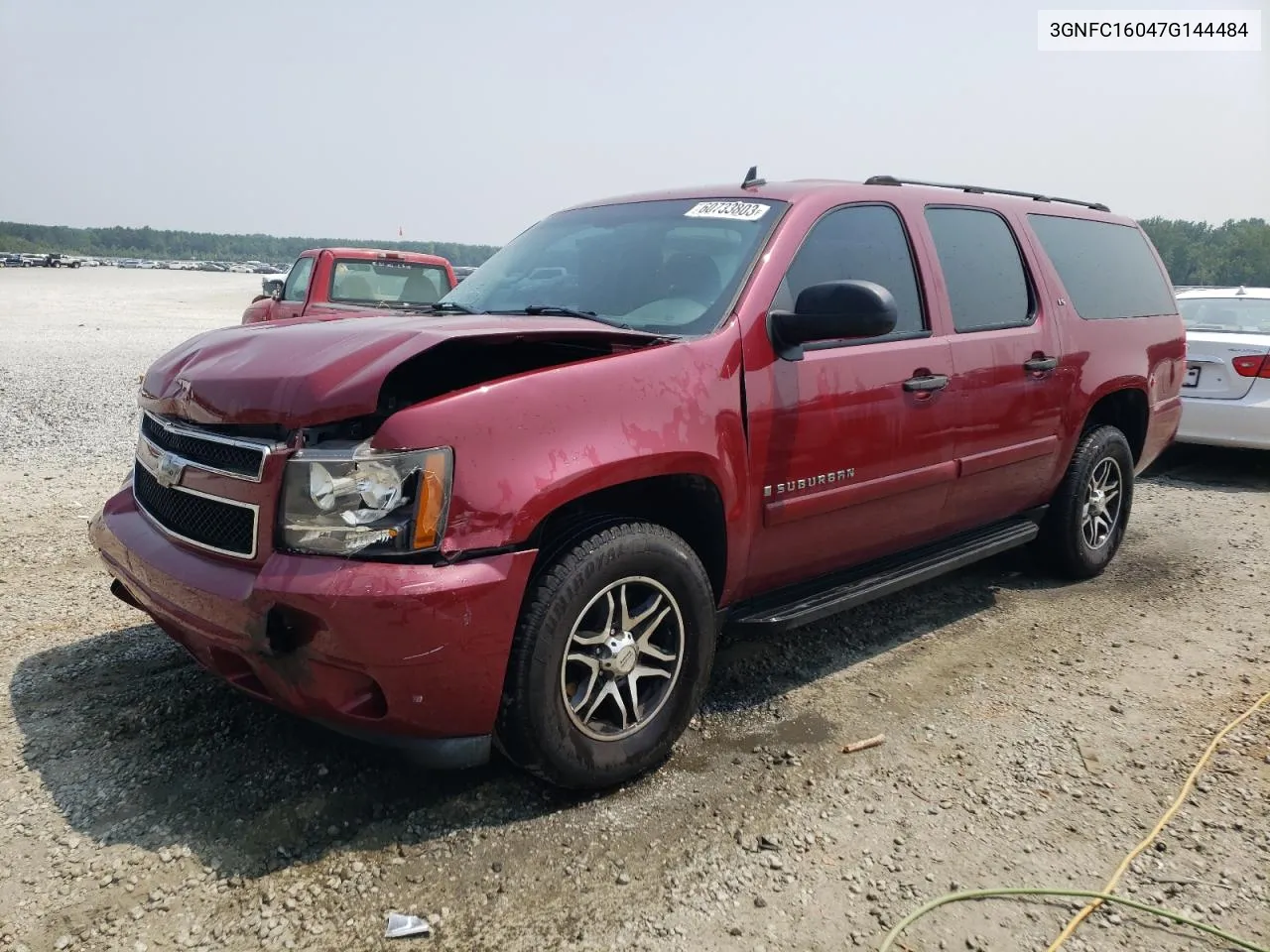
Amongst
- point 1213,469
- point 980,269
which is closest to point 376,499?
point 980,269

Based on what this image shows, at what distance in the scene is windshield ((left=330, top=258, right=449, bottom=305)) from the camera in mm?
10453

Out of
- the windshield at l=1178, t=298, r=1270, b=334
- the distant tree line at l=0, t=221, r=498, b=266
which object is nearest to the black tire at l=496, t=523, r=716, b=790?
the windshield at l=1178, t=298, r=1270, b=334

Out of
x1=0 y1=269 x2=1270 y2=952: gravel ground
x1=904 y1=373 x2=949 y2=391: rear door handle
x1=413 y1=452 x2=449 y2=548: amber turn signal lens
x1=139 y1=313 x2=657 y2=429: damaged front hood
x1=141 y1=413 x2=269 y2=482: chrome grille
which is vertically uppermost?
x1=139 y1=313 x2=657 y2=429: damaged front hood

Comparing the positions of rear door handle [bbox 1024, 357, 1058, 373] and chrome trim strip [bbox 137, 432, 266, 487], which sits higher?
rear door handle [bbox 1024, 357, 1058, 373]

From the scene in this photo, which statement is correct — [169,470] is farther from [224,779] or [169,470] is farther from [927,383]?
[927,383]

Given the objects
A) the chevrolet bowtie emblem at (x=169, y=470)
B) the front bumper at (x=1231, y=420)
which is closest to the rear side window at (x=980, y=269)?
the chevrolet bowtie emblem at (x=169, y=470)

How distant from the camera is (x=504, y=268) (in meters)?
3.95

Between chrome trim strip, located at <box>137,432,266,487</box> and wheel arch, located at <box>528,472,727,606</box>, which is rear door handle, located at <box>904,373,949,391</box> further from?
chrome trim strip, located at <box>137,432,266,487</box>

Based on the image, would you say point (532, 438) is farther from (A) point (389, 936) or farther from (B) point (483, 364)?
(A) point (389, 936)

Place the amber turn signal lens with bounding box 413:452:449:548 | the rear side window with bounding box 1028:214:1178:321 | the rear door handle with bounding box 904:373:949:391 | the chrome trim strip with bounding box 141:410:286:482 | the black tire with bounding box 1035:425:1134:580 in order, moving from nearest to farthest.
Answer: the amber turn signal lens with bounding box 413:452:449:548, the chrome trim strip with bounding box 141:410:286:482, the rear door handle with bounding box 904:373:949:391, the rear side window with bounding box 1028:214:1178:321, the black tire with bounding box 1035:425:1134:580

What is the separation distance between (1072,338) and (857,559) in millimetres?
1815

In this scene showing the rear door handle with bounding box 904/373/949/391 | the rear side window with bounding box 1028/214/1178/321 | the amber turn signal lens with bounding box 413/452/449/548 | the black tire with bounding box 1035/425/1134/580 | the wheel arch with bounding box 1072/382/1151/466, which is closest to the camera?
the amber turn signal lens with bounding box 413/452/449/548

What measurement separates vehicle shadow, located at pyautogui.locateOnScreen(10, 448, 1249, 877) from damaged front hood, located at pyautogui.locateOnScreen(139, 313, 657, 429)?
107 centimetres

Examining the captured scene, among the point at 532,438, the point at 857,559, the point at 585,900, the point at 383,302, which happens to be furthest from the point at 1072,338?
the point at 383,302
